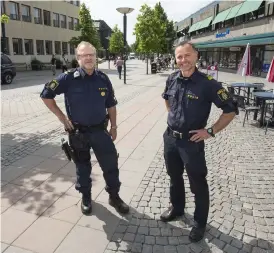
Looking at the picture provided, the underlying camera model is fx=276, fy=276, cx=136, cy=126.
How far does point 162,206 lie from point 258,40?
66.5 ft

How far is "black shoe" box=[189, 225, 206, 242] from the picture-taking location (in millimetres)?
3012

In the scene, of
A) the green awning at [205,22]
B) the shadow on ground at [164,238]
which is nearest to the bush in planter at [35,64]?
the green awning at [205,22]

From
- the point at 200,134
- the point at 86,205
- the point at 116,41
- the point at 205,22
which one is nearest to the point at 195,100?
the point at 200,134

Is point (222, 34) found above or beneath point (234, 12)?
beneath

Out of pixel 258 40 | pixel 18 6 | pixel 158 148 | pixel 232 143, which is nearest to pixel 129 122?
pixel 158 148

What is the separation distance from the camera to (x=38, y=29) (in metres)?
33.5

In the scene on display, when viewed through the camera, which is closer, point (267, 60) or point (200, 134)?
point (200, 134)

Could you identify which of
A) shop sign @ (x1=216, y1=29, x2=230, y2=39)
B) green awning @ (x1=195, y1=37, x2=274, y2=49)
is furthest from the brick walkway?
shop sign @ (x1=216, y1=29, x2=230, y2=39)

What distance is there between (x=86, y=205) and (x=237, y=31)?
94.1 ft

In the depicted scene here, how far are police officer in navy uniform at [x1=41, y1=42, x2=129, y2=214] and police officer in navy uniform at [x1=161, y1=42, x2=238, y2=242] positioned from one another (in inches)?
31.6

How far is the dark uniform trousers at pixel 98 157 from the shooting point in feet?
10.8

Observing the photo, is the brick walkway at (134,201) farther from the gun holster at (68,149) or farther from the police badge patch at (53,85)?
the police badge patch at (53,85)

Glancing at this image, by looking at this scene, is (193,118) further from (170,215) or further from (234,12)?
(234,12)

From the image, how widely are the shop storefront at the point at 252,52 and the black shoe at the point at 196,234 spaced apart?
1346 cm
